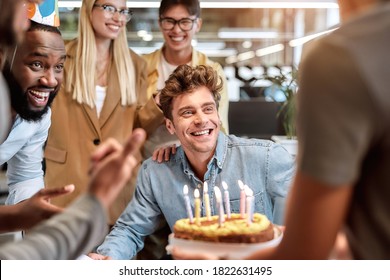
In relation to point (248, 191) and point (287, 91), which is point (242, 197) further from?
point (287, 91)

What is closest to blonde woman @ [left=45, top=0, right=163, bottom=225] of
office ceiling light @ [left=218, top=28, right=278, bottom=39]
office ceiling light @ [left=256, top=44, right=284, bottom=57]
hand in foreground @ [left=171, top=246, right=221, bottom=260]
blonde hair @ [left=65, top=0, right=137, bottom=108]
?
blonde hair @ [left=65, top=0, right=137, bottom=108]

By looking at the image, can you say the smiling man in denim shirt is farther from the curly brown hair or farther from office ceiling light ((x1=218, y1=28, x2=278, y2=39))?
office ceiling light ((x1=218, y1=28, x2=278, y2=39))

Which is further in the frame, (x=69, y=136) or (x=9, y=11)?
(x=69, y=136)

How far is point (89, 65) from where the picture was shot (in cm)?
168

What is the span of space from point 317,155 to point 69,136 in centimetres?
101

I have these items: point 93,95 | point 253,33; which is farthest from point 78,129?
point 253,33

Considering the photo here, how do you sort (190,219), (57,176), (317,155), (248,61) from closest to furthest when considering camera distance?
(317,155) < (190,219) < (57,176) < (248,61)

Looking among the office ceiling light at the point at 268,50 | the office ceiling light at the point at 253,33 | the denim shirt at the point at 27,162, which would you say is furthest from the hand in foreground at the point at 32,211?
the office ceiling light at the point at 253,33

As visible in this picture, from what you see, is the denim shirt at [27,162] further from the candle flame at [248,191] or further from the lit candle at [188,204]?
the candle flame at [248,191]

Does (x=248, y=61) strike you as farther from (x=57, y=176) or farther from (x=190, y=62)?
(x=57, y=176)

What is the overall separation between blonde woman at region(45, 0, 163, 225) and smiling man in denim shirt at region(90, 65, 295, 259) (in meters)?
0.08

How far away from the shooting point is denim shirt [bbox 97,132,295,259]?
159cm

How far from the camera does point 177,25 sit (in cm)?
183

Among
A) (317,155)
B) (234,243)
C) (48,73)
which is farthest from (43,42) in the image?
(317,155)
